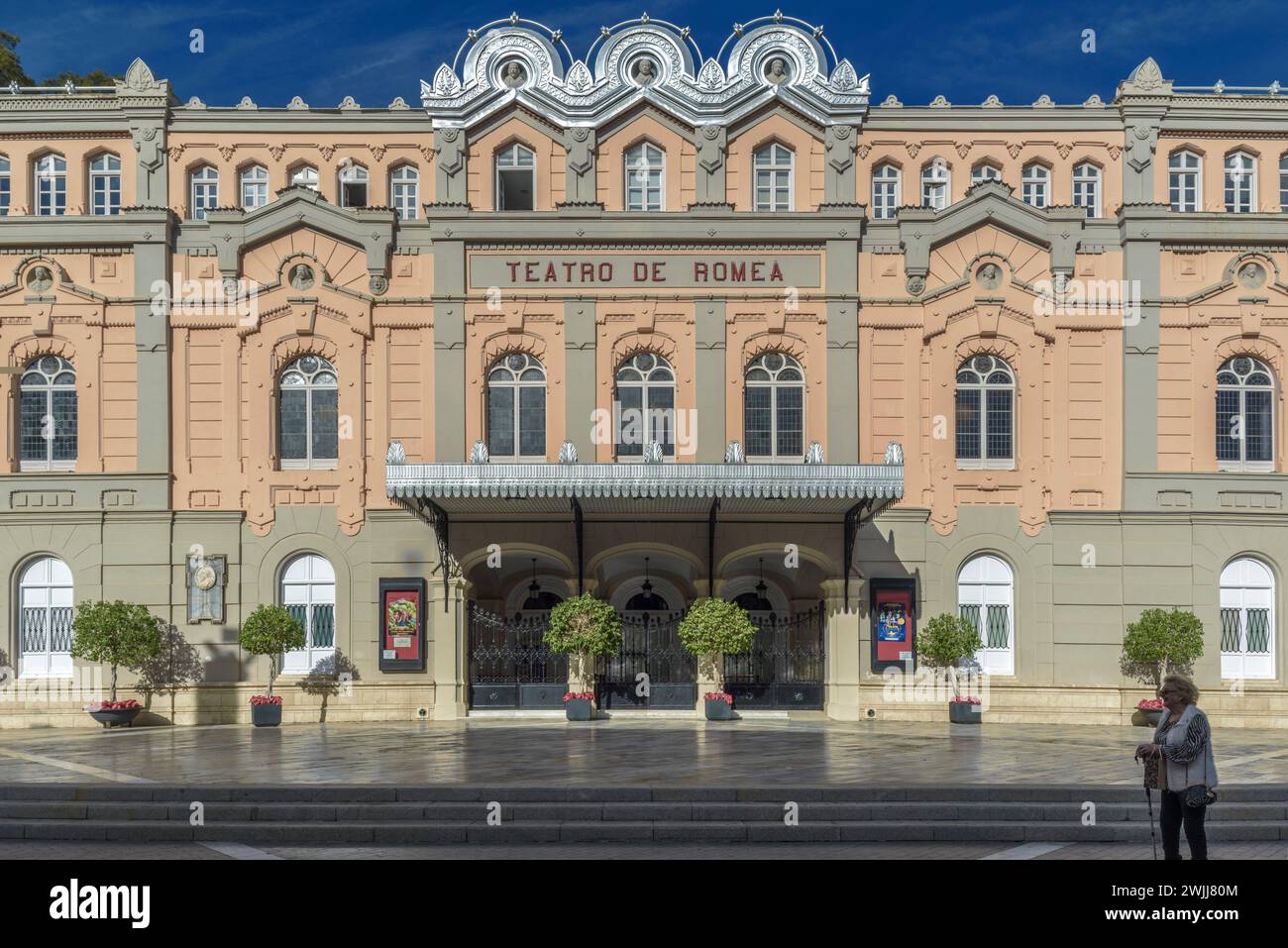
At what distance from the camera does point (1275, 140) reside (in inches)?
1254

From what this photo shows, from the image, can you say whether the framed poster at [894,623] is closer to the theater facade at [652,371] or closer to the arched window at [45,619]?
the theater facade at [652,371]

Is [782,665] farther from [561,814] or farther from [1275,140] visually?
[1275,140]

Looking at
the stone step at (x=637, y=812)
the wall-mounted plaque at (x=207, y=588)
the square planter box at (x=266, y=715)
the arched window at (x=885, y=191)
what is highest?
the arched window at (x=885, y=191)

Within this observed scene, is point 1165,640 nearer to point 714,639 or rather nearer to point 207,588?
point 714,639

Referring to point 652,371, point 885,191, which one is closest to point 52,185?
point 652,371

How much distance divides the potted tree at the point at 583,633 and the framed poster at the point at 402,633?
3078mm

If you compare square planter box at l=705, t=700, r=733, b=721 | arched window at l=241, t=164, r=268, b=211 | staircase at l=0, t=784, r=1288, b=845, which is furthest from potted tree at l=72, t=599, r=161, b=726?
square planter box at l=705, t=700, r=733, b=721

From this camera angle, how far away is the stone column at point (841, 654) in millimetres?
30469

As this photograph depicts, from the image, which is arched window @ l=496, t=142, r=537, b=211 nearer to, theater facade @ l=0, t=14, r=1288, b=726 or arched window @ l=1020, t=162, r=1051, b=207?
theater facade @ l=0, t=14, r=1288, b=726

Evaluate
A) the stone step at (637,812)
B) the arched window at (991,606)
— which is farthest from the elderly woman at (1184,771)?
the arched window at (991,606)

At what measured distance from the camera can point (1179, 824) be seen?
12914 mm

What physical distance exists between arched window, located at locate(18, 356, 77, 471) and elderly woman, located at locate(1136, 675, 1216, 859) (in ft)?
84.5

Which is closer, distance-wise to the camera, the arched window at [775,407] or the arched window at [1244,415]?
the arched window at [1244,415]

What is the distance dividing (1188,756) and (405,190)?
24.4 metres
